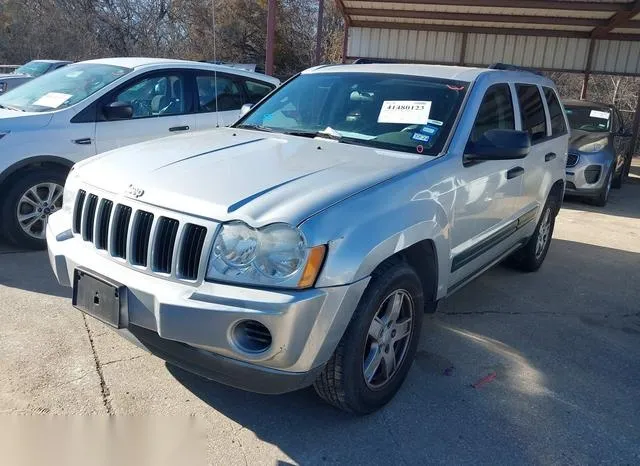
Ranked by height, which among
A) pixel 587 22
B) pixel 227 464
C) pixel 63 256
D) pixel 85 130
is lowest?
pixel 227 464

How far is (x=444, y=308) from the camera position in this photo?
15.3 feet

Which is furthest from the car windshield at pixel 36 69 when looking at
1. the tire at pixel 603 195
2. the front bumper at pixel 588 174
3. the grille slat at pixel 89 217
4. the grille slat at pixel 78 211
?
the grille slat at pixel 89 217

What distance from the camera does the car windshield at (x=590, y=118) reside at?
10.4 m

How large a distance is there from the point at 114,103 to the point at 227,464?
4032 mm

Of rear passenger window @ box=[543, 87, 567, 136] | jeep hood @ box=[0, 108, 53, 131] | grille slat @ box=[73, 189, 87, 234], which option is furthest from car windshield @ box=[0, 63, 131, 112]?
rear passenger window @ box=[543, 87, 567, 136]

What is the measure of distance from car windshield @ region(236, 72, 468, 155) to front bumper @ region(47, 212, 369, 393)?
1.32 meters

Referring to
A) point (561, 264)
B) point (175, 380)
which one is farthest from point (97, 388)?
point (561, 264)

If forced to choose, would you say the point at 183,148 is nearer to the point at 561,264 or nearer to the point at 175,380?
the point at 175,380

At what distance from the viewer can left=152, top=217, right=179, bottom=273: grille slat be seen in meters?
2.65

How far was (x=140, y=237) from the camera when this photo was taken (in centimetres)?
274

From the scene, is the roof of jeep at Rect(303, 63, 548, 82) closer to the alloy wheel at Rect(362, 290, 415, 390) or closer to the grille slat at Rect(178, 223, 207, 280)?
the alloy wheel at Rect(362, 290, 415, 390)

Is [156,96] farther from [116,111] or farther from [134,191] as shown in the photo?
[134,191]

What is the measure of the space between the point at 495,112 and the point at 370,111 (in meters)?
0.95

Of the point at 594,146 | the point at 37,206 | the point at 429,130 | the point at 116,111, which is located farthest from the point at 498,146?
the point at 594,146
